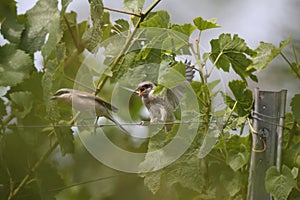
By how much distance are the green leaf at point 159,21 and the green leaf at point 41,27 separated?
144mm

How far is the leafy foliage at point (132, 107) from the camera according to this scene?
102 centimetres

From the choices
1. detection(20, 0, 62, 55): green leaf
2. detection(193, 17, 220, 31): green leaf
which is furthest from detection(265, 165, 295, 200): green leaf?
detection(20, 0, 62, 55): green leaf

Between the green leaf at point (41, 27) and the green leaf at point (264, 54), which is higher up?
the green leaf at point (41, 27)

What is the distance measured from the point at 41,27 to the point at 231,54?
1.04 feet

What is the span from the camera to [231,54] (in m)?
1.03

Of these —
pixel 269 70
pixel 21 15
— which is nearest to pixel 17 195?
pixel 21 15

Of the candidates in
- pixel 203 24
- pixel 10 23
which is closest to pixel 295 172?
pixel 203 24

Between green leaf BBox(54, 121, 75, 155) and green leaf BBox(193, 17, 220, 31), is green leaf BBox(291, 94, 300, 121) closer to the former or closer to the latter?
green leaf BBox(193, 17, 220, 31)

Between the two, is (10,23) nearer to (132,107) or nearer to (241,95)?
(132,107)

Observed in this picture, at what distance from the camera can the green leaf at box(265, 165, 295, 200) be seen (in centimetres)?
100

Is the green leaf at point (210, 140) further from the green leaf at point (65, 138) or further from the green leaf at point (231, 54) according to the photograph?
the green leaf at point (65, 138)

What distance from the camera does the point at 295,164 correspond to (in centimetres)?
106

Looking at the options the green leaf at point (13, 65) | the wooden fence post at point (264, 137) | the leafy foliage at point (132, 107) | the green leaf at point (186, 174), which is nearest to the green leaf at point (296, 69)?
the leafy foliage at point (132, 107)

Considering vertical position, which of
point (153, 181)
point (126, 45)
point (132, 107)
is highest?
point (126, 45)
